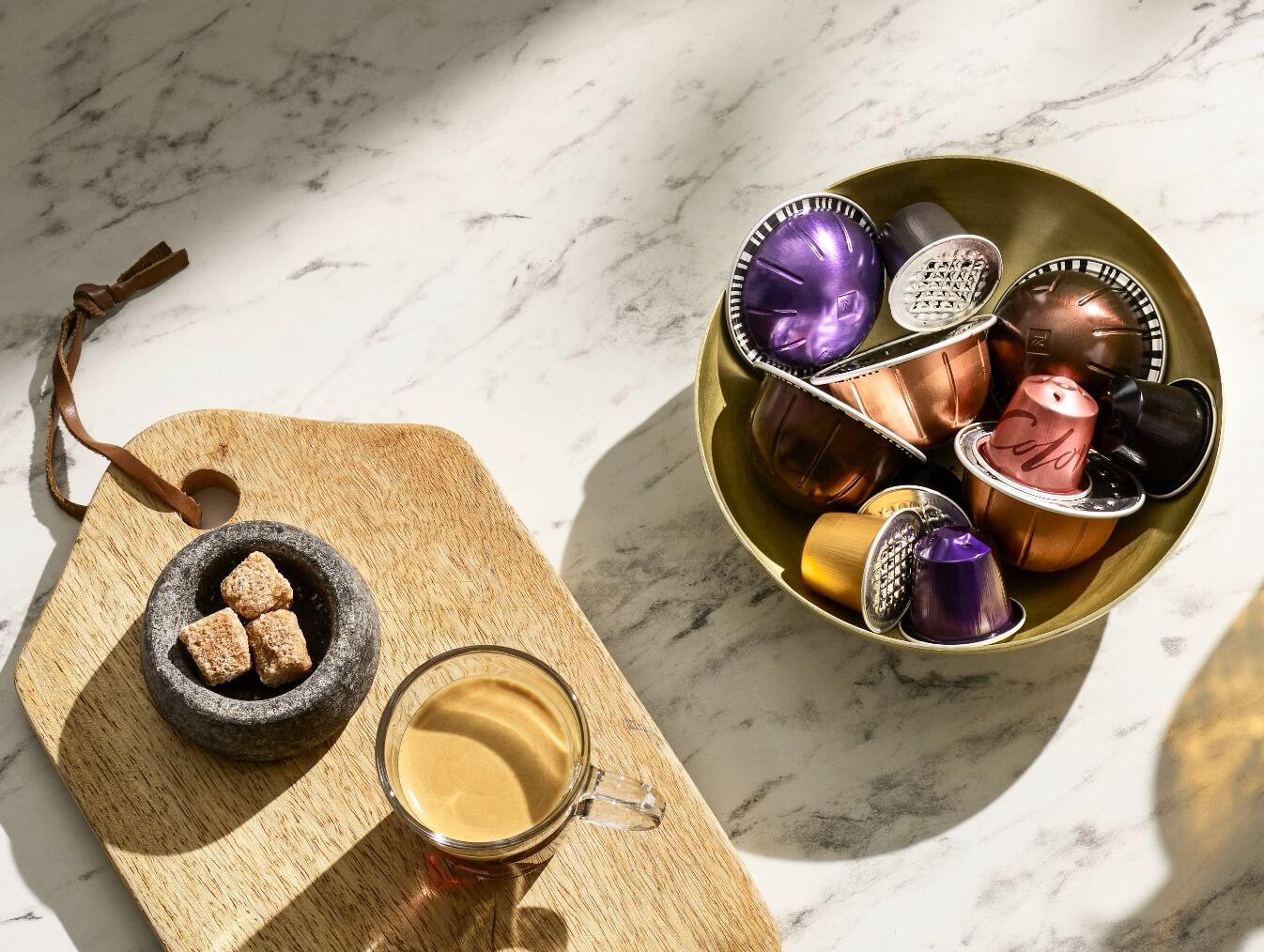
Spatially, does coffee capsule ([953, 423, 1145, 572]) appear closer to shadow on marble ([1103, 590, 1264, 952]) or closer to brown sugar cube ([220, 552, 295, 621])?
shadow on marble ([1103, 590, 1264, 952])

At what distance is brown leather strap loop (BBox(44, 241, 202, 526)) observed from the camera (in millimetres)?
997

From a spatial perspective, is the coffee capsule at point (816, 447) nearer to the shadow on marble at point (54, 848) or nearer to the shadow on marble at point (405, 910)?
the shadow on marble at point (405, 910)

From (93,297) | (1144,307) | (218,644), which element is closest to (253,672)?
(218,644)

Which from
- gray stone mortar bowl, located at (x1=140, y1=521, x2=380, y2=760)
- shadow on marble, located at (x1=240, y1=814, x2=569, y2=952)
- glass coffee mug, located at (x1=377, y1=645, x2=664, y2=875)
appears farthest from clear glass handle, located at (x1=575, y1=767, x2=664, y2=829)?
gray stone mortar bowl, located at (x1=140, y1=521, x2=380, y2=760)

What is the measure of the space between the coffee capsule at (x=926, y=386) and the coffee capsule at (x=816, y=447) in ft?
0.07

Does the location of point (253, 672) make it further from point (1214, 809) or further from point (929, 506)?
point (1214, 809)

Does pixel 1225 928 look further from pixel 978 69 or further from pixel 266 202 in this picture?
pixel 266 202

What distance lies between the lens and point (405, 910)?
93cm

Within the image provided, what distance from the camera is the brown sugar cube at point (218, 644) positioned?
34.9 inches

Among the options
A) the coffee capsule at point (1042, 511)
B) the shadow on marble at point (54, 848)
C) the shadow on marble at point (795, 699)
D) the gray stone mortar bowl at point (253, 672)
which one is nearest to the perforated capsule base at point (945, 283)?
the coffee capsule at point (1042, 511)

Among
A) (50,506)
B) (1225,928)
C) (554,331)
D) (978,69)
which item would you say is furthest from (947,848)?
(50,506)

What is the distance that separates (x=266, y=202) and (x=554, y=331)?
32 centimetres

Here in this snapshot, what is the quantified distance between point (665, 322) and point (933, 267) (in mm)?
270

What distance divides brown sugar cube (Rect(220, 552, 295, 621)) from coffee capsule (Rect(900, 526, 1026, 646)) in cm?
51
